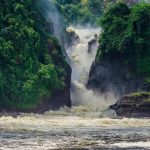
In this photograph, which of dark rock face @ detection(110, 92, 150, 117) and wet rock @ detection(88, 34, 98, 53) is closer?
dark rock face @ detection(110, 92, 150, 117)

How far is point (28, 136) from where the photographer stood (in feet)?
129

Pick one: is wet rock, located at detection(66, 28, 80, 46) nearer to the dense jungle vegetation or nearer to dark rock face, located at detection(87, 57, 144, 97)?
dark rock face, located at detection(87, 57, 144, 97)

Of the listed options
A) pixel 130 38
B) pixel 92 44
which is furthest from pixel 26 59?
pixel 92 44

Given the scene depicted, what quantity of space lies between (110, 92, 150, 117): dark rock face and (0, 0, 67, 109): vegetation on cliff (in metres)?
10.2

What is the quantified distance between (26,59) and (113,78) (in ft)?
54.2

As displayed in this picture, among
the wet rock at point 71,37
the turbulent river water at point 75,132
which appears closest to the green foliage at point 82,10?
the wet rock at point 71,37

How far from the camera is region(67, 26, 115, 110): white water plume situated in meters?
78.2

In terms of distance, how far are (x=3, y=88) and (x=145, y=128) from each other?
20844 mm

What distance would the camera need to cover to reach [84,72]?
287 ft

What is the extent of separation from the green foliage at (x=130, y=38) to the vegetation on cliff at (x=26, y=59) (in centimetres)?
742

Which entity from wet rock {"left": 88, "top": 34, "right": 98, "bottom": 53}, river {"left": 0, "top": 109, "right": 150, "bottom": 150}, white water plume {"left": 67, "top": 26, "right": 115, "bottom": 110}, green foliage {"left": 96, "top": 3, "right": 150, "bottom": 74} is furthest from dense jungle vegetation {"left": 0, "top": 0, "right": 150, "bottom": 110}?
wet rock {"left": 88, "top": 34, "right": 98, "bottom": 53}

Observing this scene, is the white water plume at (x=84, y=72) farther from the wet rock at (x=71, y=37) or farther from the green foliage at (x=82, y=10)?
the green foliage at (x=82, y=10)

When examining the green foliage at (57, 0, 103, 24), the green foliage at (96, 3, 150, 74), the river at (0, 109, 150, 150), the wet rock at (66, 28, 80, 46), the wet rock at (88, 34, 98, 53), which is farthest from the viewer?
the green foliage at (57, 0, 103, 24)

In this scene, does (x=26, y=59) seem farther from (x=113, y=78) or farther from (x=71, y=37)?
(x=71, y=37)
